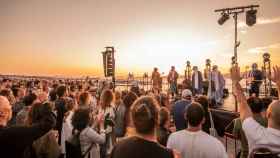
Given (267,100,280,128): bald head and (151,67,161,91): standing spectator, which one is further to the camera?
(151,67,161,91): standing spectator

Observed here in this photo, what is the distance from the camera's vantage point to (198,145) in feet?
8.15

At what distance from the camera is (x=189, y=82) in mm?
12703

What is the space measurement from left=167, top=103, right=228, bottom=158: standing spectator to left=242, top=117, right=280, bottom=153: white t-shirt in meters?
0.29

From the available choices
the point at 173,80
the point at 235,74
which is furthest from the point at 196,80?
the point at 235,74

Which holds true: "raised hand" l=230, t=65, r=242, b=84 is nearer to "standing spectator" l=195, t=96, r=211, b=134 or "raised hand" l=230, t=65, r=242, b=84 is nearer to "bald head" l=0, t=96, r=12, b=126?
"standing spectator" l=195, t=96, r=211, b=134

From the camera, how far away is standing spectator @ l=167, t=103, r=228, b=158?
245 centimetres

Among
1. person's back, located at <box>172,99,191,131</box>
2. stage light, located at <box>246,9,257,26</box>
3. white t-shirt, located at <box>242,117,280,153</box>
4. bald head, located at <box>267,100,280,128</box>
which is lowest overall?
person's back, located at <box>172,99,191,131</box>

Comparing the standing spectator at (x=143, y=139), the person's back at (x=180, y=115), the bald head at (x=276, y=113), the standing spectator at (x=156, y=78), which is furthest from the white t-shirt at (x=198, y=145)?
the standing spectator at (x=156, y=78)

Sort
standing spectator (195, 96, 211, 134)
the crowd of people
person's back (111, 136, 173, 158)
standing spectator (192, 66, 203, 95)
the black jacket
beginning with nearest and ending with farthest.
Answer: person's back (111, 136, 173, 158)
the crowd of people
the black jacket
standing spectator (195, 96, 211, 134)
standing spectator (192, 66, 203, 95)

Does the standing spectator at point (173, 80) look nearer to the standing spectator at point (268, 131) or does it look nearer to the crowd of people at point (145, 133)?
the crowd of people at point (145, 133)

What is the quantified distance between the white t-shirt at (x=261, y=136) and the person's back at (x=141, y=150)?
31.5 inches

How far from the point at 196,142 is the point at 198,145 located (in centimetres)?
3

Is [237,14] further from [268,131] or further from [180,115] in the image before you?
[268,131]

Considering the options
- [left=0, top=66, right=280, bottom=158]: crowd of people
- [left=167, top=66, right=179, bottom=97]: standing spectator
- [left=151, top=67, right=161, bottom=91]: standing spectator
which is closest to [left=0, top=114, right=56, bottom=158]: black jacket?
[left=0, top=66, right=280, bottom=158]: crowd of people
